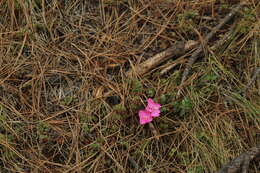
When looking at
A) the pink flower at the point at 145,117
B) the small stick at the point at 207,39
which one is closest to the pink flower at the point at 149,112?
the pink flower at the point at 145,117

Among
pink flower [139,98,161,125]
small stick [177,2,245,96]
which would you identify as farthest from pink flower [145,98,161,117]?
small stick [177,2,245,96]

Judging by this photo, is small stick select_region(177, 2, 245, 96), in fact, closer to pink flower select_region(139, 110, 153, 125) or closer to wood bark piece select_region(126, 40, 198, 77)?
wood bark piece select_region(126, 40, 198, 77)

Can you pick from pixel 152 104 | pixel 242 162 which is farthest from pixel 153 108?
pixel 242 162

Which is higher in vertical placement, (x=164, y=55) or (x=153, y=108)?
(x=164, y=55)

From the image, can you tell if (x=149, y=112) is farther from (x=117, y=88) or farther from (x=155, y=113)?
(x=117, y=88)

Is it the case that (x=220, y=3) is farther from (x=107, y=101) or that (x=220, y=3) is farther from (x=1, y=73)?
(x=1, y=73)

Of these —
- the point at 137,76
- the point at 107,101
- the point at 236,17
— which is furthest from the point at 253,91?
the point at 107,101

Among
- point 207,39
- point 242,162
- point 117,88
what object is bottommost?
point 242,162
